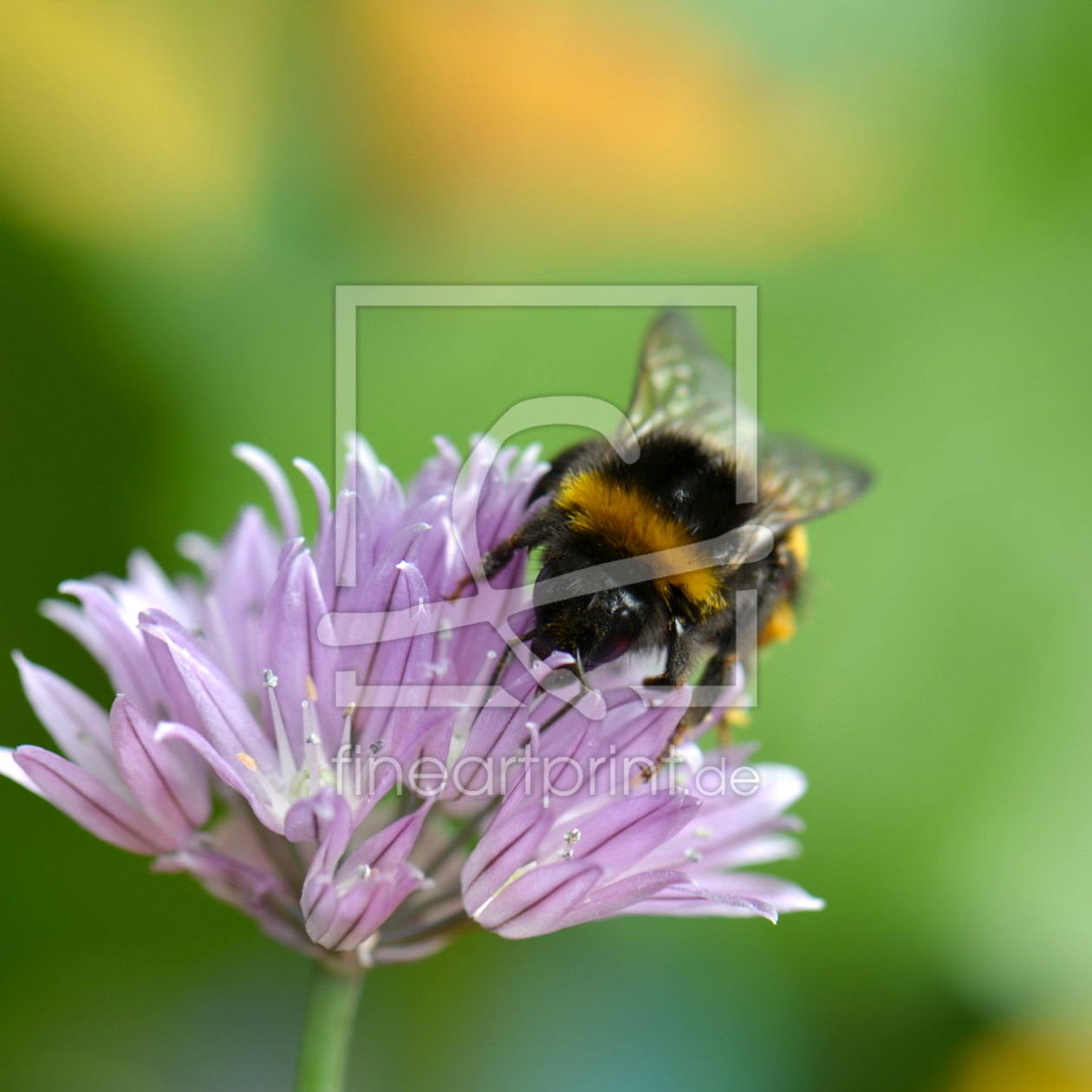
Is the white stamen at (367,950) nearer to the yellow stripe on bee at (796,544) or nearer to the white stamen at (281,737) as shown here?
the white stamen at (281,737)

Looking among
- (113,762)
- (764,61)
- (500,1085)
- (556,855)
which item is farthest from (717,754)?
(764,61)

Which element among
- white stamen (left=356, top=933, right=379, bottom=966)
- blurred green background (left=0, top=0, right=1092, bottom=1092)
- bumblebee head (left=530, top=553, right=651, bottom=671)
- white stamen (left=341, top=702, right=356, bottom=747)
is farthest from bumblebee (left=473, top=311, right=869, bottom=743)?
blurred green background (left=0, top=0, right=1092, bottom=1092)

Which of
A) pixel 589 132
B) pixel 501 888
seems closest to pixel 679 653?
pixel 501 888

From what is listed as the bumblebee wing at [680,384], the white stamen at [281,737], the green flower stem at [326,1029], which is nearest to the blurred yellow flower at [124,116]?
the bumblebee wing at [680,384]

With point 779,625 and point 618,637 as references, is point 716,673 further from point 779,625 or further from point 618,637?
point 618,637

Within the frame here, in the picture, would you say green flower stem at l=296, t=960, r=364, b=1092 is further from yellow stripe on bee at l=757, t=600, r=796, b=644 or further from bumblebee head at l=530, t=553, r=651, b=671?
yellow stripe on bee at l=757, t=600, r=796, b=644

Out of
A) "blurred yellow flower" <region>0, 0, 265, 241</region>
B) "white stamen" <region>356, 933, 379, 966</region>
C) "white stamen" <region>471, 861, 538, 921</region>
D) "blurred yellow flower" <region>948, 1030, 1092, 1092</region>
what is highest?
"blurred yellow flower" <region>0, 0, 265, 241</region>

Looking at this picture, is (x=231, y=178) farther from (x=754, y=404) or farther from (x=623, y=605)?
(x=623, y=605)
